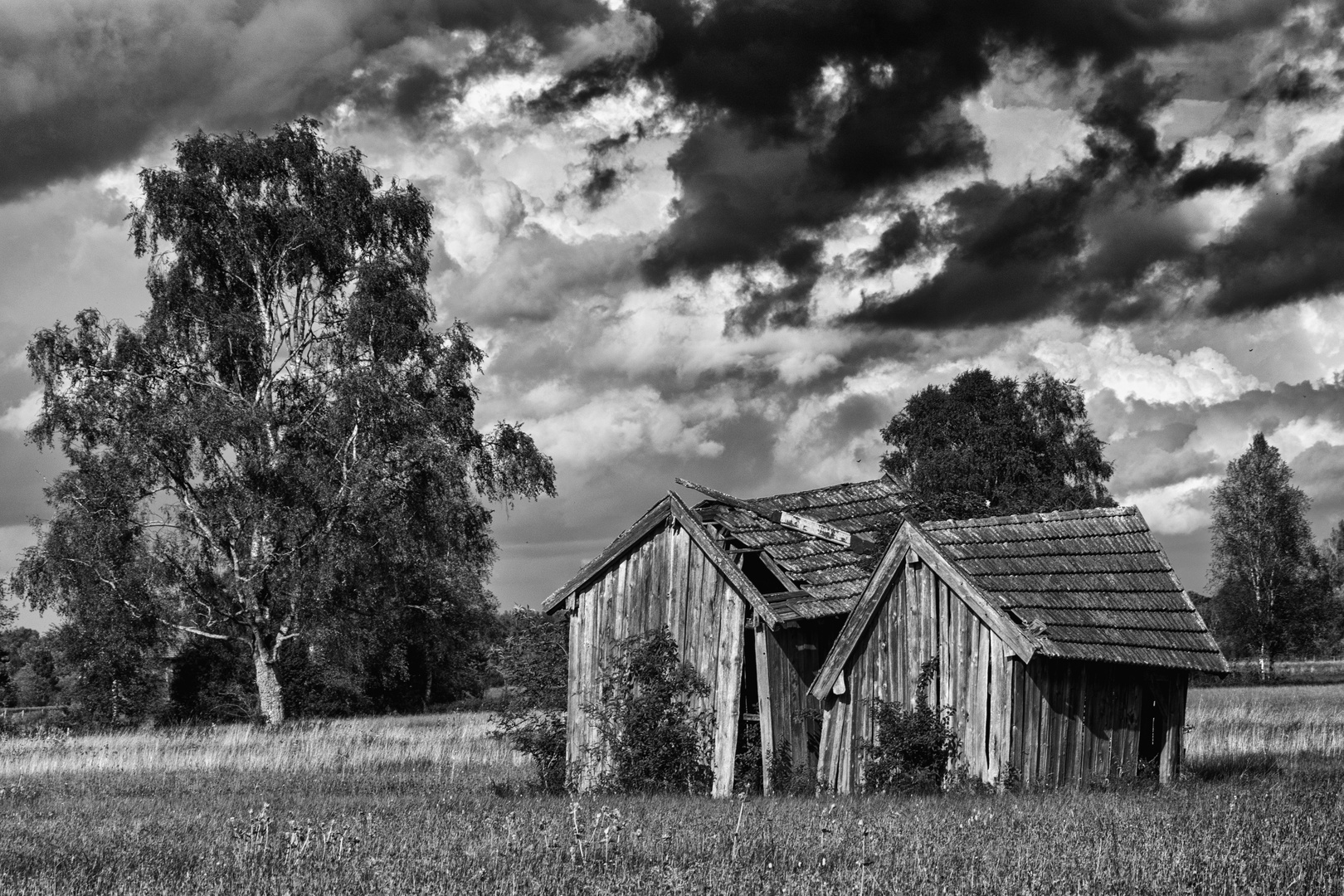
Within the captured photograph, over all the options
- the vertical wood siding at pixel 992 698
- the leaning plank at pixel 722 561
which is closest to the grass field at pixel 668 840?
the vertical wood siding at pixel 992 698

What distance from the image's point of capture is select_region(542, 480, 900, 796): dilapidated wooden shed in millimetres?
19688

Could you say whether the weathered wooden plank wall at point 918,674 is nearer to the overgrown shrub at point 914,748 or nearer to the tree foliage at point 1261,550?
the overgrown shrub at point 914,748

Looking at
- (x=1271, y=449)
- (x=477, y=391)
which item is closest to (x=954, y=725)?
(x=477, y=391)

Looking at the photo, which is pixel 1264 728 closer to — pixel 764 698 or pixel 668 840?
pixel 764 698

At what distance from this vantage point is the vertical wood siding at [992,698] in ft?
53.9

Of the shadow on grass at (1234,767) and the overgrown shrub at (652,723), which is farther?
the overgrown shrub at (652,723)

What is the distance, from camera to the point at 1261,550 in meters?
63.2

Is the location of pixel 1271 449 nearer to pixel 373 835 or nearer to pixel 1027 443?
pixel 1027 443

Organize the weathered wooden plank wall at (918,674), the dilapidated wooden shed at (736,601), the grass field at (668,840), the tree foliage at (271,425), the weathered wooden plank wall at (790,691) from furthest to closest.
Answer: the tree foliage at (271,425) → the dilapidated wooden shed at (736,601) → the weathered wooden plank wall at (790,691) → the weathered wooden plank wall at (918,674) → the grass field at (668,840)

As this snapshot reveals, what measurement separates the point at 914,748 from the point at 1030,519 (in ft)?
13.5

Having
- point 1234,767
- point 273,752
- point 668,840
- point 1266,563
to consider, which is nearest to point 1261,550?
point 1266,563

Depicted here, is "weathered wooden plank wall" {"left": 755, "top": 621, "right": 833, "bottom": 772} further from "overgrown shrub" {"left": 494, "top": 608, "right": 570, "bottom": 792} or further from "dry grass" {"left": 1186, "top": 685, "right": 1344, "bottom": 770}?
"dry grass" {"left": 1186, "top": 685, "right": 1344, "bottom": 770}

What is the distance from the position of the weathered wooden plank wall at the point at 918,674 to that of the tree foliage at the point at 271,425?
18405 mm

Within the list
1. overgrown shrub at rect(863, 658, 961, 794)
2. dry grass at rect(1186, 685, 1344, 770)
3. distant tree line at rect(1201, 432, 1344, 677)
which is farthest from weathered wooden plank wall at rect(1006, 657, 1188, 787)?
distant tree line at rect(1201, 432, 1344, 677)
